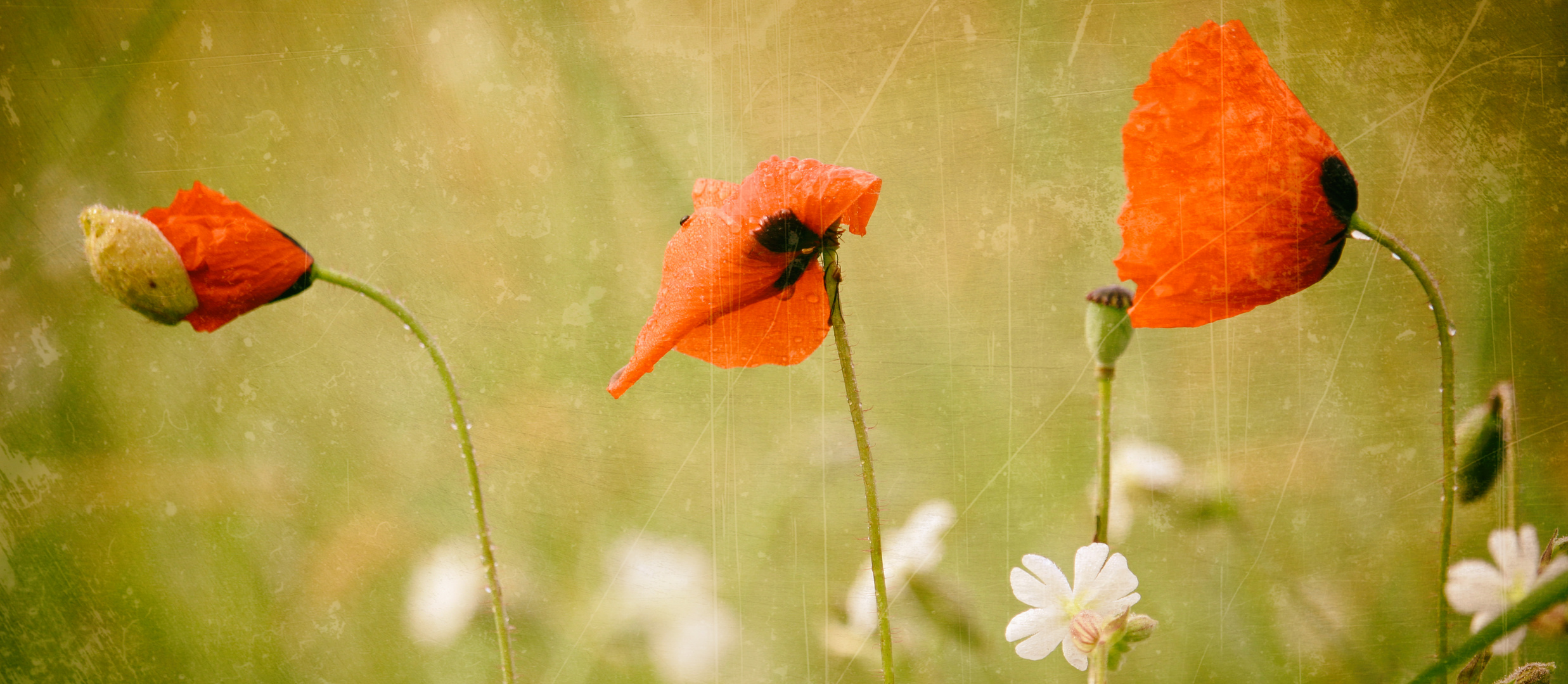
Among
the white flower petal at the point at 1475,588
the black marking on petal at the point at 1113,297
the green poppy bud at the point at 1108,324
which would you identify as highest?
the black marking on petal at the point at 1113,297

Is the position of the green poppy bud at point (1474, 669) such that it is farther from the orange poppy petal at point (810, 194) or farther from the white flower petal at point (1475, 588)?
the orange poppy petal at point (810, 194)

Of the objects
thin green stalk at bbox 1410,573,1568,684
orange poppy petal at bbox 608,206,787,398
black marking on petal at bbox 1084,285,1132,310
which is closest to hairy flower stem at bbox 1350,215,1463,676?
thin green stalk at bbox 1410,573,1568,684

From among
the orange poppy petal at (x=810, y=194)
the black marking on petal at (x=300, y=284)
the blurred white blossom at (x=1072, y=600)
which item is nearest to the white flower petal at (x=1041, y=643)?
the blurred white blossom at (x=1072, y=600)

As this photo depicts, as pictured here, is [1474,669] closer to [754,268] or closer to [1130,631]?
[1130,631]

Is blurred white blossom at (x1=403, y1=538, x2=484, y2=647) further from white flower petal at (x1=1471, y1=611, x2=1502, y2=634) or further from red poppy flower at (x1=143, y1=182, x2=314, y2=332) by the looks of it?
white flower petal at (x1=1471, y1=611, x2=1502, y2=634)

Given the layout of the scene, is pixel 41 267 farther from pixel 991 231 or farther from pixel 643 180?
pixel 991 231

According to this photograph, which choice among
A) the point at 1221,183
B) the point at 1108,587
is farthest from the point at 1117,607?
the point at 1221,183
